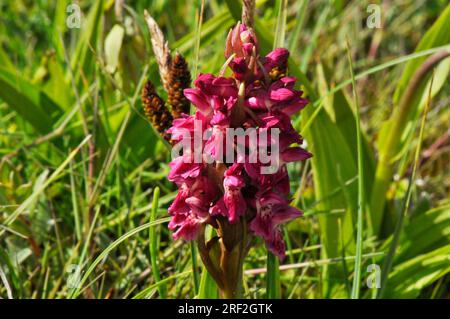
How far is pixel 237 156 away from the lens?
1.06 m

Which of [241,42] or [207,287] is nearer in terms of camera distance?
[241,42]

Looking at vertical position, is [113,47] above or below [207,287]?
above

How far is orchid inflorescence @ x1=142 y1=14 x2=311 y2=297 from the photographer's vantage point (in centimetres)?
106

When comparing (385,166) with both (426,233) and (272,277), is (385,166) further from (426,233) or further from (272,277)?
(272,277)

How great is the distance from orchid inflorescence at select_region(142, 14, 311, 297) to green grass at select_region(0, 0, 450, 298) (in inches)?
5.9

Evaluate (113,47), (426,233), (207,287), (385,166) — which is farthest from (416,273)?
(113,47)

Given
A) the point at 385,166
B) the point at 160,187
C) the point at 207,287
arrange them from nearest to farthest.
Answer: the point at 207,287, the point at 385,166, the point at 160,187

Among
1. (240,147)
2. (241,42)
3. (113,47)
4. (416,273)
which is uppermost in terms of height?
(113,47)

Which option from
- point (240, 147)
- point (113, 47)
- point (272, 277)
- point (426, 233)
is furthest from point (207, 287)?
point (113, 47)

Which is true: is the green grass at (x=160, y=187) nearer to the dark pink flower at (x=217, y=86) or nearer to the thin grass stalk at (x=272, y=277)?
the thin grass stalk at (x=272, y=277)

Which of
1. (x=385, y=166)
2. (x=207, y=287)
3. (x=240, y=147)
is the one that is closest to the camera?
(x=240, y=147)

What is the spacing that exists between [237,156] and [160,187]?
986mm

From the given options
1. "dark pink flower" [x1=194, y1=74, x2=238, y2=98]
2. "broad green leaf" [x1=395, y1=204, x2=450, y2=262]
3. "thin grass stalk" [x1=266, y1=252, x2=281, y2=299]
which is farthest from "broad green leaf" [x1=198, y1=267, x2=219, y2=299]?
"broad green leaf" [x1=395, y1=204, x2=450, y2=262]
